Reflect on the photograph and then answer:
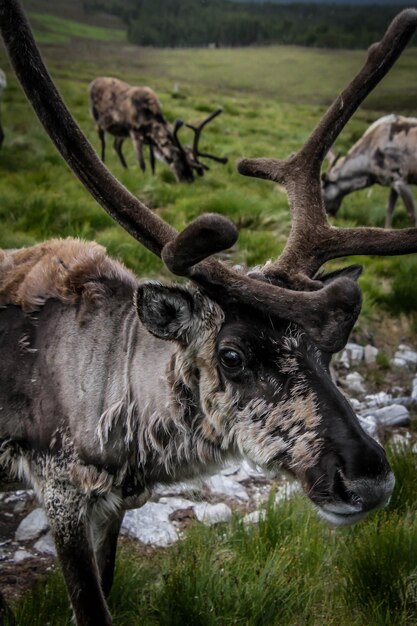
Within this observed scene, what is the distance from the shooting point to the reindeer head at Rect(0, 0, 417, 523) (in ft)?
6.29

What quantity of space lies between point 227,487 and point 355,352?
1.90 metres

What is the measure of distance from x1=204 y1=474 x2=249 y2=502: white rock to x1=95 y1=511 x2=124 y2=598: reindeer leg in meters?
0.94

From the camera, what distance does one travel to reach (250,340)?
6.88 feet

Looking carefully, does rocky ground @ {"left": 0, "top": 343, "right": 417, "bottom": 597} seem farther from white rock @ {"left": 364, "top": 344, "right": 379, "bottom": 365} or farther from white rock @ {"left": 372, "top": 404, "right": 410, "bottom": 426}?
white rock @ {"left": 364, "top": 344, "right": 379, "bottom": 365}

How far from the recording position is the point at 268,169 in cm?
299

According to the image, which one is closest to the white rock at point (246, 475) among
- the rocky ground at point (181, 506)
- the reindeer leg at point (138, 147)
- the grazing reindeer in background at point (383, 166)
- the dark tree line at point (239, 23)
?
the rocky ground at point (181, 506)

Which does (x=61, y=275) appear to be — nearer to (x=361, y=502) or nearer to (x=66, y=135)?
(x=66, y=135)

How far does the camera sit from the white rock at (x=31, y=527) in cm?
311

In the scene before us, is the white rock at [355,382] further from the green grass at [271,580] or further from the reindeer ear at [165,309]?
the reindeer ear at [165,309]

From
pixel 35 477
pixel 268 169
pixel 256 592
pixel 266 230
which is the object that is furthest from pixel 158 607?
pixel 266 230

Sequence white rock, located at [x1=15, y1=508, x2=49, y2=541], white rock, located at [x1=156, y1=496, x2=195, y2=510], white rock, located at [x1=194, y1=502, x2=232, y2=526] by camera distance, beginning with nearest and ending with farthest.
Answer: white rock, located at [x1=15, y1=508, x2=49, y2=541], white rock, located at [x1=194, y1=502, x2=232, y2=526], white rock, located at [x1=156, y1=496, x2=195, y2=510]

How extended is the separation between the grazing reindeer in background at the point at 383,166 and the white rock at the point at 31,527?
6.99m

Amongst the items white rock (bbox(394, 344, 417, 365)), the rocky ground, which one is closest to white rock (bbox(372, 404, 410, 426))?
the rocky ground

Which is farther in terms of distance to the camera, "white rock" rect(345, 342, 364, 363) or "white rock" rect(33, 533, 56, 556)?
"white rock" rect(345, 342, 364, 363)
